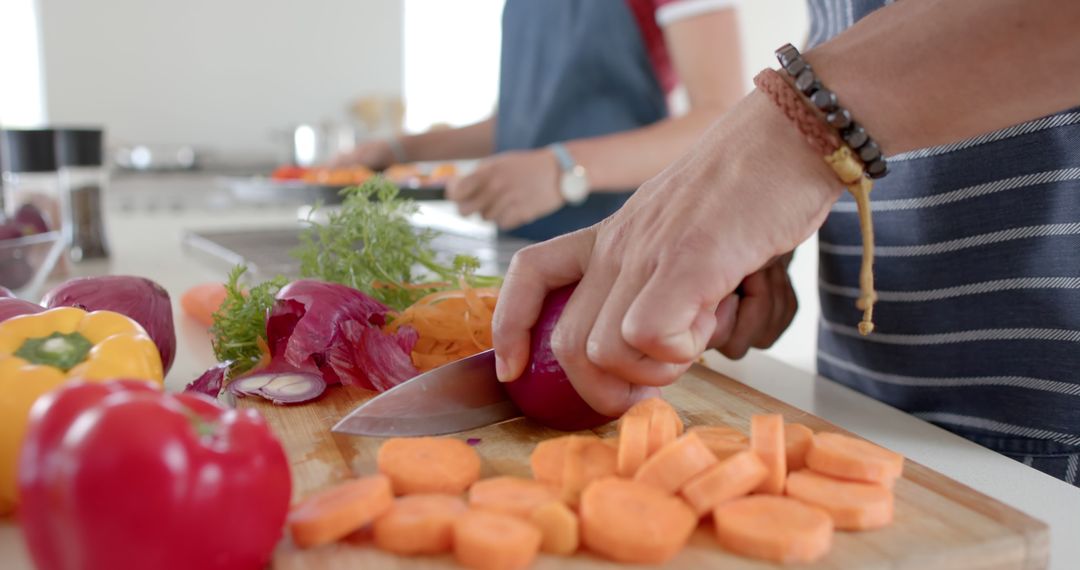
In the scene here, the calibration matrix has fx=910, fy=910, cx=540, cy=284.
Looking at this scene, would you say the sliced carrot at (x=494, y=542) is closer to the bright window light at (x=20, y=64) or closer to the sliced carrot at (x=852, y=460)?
the sliced carrot at (x=852, y=460)

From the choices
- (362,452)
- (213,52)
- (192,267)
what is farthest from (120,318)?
(213,52)

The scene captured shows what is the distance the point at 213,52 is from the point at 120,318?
17.2 feet

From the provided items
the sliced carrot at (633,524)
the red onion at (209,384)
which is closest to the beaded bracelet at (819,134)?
the sliced carrot at (633,524)

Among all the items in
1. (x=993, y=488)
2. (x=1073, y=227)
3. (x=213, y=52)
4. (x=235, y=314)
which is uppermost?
(x=213, y=52)

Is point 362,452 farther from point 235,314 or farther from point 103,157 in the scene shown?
point 103,157

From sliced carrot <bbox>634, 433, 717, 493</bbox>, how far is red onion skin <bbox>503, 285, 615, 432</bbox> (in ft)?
0.63

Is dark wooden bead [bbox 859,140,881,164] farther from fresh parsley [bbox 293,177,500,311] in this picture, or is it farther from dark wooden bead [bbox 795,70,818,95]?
fresh parsley [bbox 293,177,500,311]

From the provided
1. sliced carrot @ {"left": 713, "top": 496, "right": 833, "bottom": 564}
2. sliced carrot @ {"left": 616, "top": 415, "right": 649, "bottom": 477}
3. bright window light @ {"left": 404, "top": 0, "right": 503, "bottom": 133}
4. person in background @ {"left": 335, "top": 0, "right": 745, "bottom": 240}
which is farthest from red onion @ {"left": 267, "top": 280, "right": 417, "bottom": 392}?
bright window light @ {"left": 404, "top": 0, "right": 503, "bottom": 133}

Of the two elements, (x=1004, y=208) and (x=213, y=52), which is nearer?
(x=1004, y=208)

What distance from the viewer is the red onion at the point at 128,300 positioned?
1.03 meters

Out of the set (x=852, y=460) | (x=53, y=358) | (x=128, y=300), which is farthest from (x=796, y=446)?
(x=128, y=300)

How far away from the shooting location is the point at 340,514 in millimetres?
643

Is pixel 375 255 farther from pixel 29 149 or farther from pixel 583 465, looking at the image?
pixel 29 149

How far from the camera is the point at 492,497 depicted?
27.6 inches
